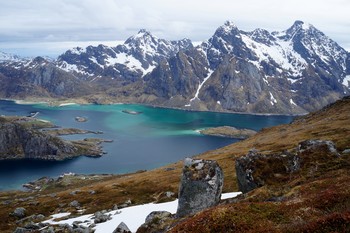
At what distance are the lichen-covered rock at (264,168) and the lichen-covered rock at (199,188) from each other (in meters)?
4.10

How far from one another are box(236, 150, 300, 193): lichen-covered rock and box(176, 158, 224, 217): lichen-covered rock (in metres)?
4.10

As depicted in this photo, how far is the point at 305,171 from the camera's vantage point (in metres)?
38.7

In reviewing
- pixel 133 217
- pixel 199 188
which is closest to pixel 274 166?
pixel 199 188

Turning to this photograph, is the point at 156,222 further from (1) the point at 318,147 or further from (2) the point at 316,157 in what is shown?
(1) the point at 318,147

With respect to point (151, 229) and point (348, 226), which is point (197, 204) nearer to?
point (151, 229)

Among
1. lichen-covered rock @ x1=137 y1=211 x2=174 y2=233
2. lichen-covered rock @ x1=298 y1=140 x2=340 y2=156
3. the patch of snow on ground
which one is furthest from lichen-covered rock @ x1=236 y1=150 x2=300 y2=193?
lichen-covered rock @ x1=137 y1=211 x2=174 y2=233

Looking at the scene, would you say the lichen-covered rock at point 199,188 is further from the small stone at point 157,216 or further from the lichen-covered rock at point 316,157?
the lichen-covered rock at point 316,157

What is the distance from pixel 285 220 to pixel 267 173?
1854cm

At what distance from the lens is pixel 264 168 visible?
3859 cm

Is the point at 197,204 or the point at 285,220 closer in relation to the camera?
the point at 285,220

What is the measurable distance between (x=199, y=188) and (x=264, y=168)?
26.5 feet

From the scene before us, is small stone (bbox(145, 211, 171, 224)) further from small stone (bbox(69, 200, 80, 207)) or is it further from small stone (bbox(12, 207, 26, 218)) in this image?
small stone (bbox(12, 207, 26, 218))

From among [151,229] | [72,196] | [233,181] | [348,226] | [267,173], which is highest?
[348,226]

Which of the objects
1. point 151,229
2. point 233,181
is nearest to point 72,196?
point 233,181
